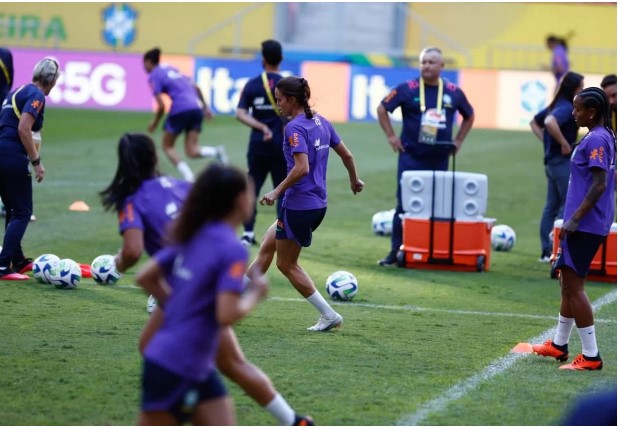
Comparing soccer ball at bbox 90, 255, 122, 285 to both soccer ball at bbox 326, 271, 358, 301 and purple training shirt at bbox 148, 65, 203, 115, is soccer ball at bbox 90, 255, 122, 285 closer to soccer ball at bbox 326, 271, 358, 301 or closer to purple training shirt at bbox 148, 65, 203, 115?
soccer ball at bbox 326, 271, 358, 301

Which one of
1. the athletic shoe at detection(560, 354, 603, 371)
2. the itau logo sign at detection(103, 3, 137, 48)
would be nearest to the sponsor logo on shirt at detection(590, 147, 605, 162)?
the athletic shoe at detection(560, 354, 603, 371)

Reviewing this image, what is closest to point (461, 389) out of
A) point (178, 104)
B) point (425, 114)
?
point (425, 114)

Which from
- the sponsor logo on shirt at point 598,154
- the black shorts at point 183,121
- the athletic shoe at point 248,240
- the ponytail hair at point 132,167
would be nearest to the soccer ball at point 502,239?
the athletic shoe at point 248,240

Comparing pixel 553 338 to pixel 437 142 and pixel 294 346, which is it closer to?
pixel 294 346

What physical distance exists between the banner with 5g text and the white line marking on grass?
72.8 ft

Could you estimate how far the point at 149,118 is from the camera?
29922mm

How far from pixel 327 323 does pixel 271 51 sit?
4.84m

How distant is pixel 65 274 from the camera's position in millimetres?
11156

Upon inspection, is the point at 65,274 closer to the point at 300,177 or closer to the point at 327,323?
the point at 327,323

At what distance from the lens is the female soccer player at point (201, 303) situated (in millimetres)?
5160

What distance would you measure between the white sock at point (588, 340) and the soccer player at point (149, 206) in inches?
121

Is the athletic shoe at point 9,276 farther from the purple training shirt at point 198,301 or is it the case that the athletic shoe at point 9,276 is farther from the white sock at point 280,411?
the purple training shirt at point 198,301

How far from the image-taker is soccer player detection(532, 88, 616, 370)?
833cm

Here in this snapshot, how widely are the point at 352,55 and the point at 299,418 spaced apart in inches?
1253
